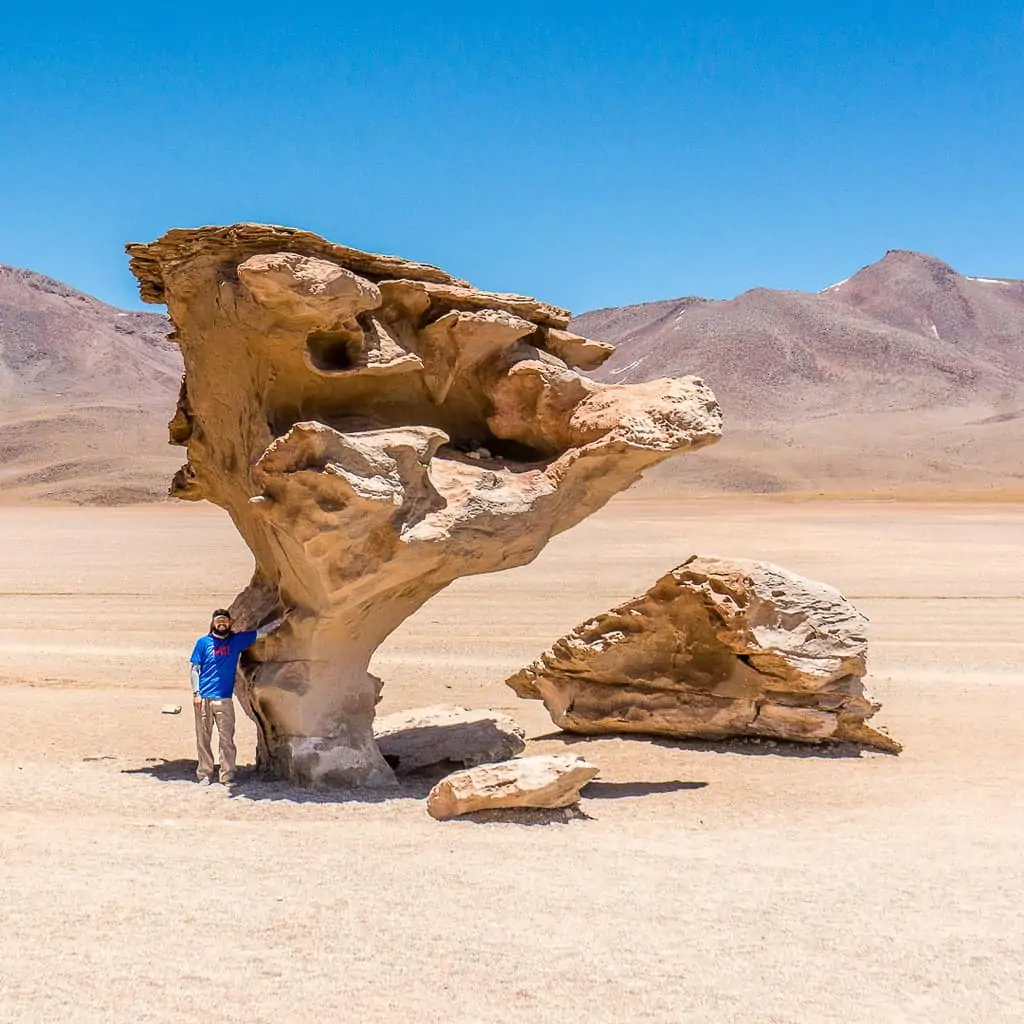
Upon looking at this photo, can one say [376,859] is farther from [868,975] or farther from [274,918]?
[868,975]

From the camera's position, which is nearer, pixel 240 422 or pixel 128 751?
pixel 240 422

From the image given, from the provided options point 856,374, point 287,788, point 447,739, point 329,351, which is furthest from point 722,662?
point 856,374

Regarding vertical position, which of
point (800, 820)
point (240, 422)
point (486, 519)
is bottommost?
point (800, 820)

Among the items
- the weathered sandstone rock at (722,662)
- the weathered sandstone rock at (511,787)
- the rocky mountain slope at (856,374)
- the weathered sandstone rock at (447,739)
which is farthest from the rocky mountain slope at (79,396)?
the weathered sandstone rock at (511,787)

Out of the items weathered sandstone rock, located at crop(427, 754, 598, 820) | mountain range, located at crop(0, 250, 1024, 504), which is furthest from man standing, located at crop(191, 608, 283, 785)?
mountain range, located at crop(0, 250, 1024, 504)

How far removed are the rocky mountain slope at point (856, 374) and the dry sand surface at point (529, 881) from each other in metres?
58.6

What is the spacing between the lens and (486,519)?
9.23 meters

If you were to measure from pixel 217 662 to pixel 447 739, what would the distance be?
238 centimetres

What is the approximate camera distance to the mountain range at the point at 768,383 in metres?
78.3

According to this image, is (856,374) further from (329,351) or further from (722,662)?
(329,351)

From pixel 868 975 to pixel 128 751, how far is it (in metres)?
7.36

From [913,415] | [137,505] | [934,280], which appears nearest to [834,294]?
[934,280]

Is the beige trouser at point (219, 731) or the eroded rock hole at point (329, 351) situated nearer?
the eroded rock hole at point (329, 351)

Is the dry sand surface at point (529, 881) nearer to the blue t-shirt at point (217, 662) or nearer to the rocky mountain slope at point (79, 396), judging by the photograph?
the blue t-shirt at point (217, 662)
